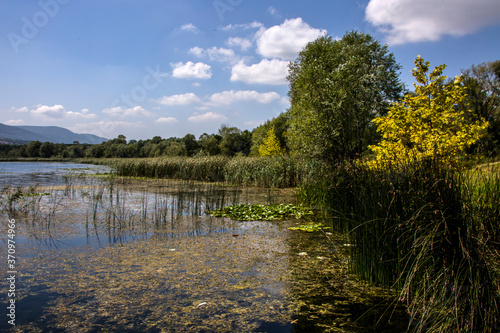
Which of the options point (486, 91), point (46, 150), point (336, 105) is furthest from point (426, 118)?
point (46, 150)

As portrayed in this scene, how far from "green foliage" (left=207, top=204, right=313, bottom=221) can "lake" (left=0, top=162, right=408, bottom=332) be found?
3.25ft

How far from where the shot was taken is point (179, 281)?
3.91 metres

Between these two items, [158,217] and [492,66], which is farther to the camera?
[492,66]

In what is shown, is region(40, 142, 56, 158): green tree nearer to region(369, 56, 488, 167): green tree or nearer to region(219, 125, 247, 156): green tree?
region(219, 125, 247, 156): green tree

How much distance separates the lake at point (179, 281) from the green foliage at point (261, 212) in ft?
3.25

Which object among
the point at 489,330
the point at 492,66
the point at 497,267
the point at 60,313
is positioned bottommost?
the point at 60,313

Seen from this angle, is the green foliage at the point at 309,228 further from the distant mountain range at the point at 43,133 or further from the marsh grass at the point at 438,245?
the distant mountain range at the point at 43,133

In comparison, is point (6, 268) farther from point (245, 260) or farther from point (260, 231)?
point (260, 231)

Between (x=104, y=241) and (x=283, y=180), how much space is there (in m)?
10.3

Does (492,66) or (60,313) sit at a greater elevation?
(492,66)

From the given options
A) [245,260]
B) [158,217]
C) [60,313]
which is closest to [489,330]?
[245,260]

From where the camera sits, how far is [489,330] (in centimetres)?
218

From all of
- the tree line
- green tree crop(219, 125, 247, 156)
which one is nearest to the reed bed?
the tree line

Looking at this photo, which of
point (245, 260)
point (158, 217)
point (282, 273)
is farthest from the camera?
point (158, 217)
